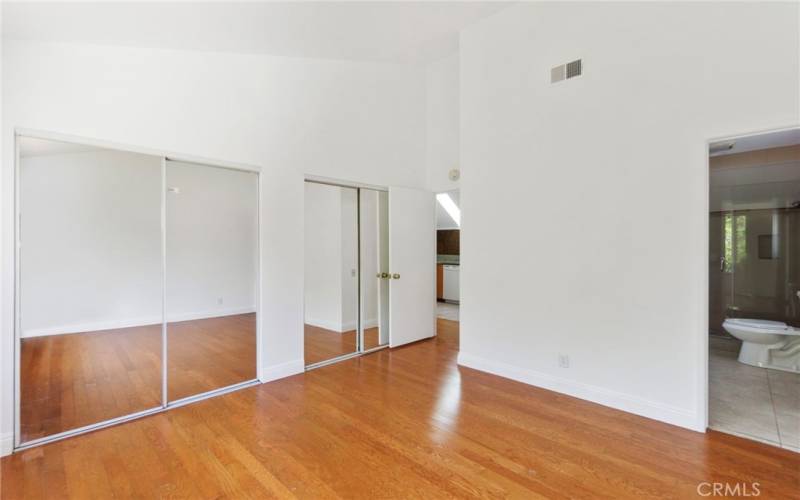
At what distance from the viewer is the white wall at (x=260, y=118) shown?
94.0 inches

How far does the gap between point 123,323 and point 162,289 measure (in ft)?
2.06

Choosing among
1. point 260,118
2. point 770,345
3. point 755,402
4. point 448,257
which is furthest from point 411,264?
point 448,257

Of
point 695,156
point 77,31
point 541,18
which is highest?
point 541,18

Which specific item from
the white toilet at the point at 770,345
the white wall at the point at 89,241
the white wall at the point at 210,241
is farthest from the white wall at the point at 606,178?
the white wall at the point at 89,241

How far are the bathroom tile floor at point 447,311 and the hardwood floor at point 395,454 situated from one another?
3.50m

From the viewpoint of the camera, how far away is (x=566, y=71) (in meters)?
3.25

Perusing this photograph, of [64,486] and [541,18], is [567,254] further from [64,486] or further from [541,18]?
[64,486]

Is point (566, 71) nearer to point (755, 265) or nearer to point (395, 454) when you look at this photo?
point (395, 454)

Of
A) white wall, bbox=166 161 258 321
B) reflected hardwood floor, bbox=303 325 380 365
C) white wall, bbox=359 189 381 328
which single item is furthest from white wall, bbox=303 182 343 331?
white wall, bbox=166 161 258 321

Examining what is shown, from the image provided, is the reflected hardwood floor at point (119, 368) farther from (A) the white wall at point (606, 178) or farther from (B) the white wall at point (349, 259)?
(A) the white wall at point (606, 178)

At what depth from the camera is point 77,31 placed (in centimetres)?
242

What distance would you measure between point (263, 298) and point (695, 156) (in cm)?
382

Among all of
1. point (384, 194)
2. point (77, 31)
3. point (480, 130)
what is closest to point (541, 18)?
point (480, 130)

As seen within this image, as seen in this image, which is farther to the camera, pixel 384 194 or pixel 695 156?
pixel 384 194
